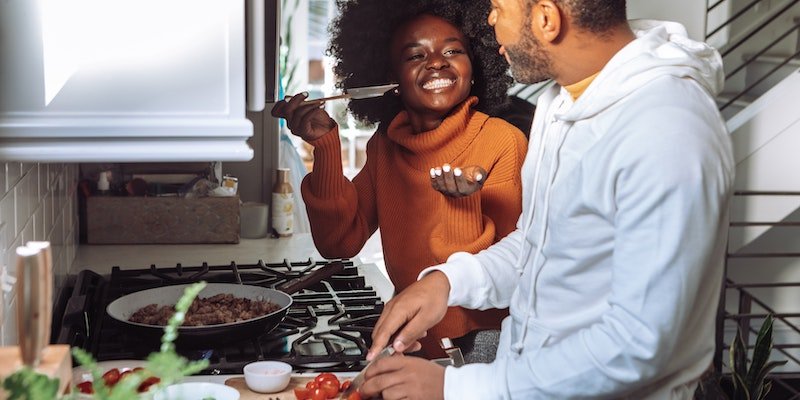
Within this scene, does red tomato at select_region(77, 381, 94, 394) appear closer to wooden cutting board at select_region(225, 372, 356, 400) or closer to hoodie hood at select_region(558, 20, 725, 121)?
wooden cutting board at select_region(225, 372, 356, 400)

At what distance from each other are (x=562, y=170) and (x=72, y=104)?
0.71m

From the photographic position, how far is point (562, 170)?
1458 millimetres

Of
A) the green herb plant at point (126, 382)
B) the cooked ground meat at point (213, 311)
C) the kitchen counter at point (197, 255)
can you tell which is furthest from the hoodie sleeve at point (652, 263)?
the kitchen counter at point (197, 255)

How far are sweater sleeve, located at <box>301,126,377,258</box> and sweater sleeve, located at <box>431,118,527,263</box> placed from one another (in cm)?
32

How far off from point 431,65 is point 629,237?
1265 mm

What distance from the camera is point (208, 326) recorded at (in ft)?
6.39

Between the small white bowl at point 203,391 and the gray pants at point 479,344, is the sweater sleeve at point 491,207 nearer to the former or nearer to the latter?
the gray pants at point 479,344

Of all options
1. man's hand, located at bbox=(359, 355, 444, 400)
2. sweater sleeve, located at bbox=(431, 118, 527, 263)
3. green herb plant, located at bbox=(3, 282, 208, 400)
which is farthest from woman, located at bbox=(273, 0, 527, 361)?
green herb plant, located at bbox=(3, 282, 208, 400)

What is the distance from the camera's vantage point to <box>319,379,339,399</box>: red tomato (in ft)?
5.40

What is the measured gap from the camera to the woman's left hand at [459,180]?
2027mm

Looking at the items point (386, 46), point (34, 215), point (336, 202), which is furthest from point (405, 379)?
point (386, 46)

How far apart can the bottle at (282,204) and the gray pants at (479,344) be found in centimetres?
120

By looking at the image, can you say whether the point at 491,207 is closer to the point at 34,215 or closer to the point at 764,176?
the point at 34,215

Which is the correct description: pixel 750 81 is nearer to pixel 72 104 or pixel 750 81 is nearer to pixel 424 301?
pixel 424 301
